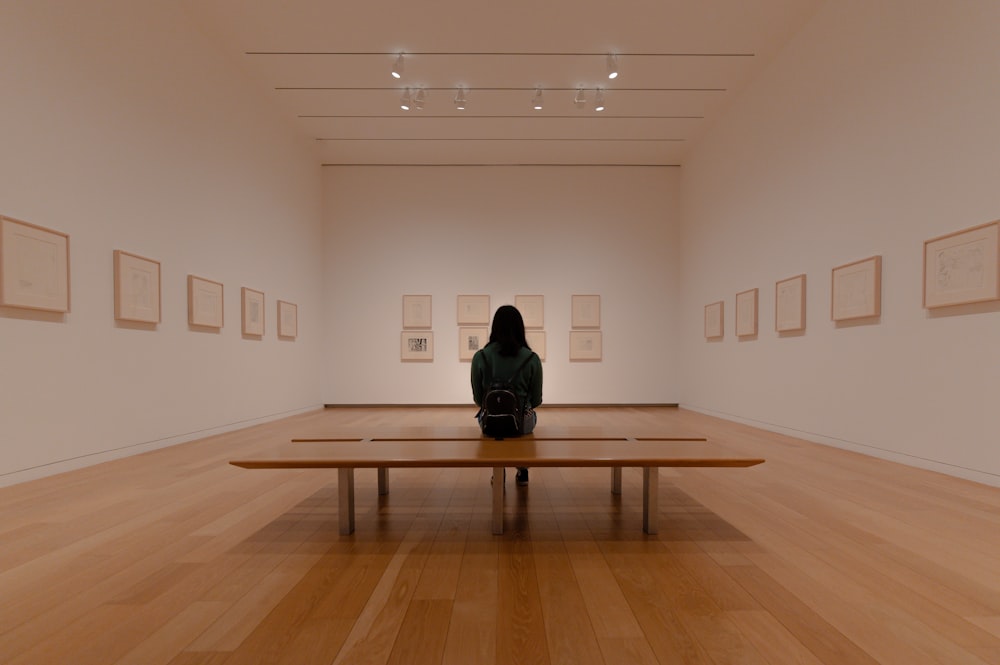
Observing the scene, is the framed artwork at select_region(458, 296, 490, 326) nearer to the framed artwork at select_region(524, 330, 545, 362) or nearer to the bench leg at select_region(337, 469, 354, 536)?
the framed artwork at select_region(524, 330, 545, 362)

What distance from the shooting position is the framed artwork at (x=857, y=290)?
Answer: 616 cm

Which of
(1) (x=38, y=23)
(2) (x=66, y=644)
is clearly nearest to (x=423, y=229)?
(1) (x=38, y=23)

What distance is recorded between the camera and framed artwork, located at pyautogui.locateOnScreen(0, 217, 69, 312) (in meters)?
4.59

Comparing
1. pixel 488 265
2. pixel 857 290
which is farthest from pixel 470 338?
pixel 857 290

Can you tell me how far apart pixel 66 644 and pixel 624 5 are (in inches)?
323

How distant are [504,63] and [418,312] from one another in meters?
6.05

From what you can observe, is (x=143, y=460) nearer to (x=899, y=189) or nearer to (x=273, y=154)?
(x=273, y=154)

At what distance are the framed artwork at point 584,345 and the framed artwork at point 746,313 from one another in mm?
3737

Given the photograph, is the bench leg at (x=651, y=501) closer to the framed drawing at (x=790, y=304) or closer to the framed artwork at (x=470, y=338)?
the framed drawing at (x=790, y=304)

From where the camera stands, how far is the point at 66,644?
6.97 ft

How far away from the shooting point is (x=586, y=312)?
42.2 ft

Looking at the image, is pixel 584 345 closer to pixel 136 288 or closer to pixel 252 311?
pixel 252 311

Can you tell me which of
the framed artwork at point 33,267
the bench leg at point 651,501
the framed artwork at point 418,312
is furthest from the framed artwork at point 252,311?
the bench leg at point 651,501

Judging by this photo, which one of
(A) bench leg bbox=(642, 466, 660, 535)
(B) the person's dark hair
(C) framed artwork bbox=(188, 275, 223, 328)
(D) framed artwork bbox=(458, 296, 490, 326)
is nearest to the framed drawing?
(B) the person's dark hair
